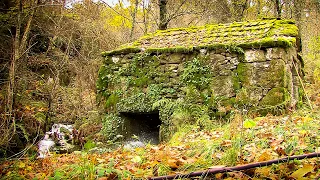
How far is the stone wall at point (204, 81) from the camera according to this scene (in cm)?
593

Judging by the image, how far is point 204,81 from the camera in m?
6.61

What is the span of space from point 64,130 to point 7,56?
331 centimetres

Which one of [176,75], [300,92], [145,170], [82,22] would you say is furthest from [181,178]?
[82,22]

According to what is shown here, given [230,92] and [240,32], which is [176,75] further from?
[240,32]

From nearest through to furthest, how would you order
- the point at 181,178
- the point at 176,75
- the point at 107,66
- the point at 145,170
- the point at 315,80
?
the point at 181,178
the point at 145,170
the point at 176,75
the point at 107,66
the point at 315,80

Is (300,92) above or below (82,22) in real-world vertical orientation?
below

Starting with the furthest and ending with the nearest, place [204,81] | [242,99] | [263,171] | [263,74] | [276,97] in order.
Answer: [204,81], [242,99], [263,74], [276,97], [263,171]

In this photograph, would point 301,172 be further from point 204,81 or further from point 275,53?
point 204,81

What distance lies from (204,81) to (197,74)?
0.81 ft

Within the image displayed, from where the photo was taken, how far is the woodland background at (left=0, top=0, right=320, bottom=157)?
5375mm

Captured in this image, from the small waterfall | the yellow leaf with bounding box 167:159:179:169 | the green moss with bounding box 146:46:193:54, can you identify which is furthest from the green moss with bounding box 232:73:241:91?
the small waterfall

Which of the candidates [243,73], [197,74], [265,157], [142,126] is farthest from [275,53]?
[142,126]

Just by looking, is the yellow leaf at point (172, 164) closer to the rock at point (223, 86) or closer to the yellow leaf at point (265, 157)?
the yellow leaf at point (265, 157)

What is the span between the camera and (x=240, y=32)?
698cm
